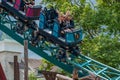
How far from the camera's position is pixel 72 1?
1422 cm

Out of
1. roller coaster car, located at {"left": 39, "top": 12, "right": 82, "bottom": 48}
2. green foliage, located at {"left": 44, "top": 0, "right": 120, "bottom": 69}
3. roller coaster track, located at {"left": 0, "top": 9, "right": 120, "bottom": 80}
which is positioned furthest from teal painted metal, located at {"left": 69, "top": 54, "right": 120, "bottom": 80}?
green foliage, located at {"left": 44, "top": 0, "right": 120, "bottom": 69}

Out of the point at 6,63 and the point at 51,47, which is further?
the point at 6,63

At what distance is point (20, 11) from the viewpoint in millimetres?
10188

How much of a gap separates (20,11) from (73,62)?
5.99 ft

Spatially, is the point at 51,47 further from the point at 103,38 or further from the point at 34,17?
the point at 103,38

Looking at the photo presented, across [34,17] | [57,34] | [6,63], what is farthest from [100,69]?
[6,63]

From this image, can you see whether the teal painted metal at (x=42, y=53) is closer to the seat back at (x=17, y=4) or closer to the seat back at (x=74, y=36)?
the seat back at (x=17, y=4)

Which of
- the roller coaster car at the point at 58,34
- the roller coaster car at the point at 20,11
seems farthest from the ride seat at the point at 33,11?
the roller coaster car at the point at 58,34

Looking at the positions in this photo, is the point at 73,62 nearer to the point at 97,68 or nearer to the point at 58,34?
the point at 97,68

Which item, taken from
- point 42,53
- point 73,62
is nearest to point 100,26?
point 42,53

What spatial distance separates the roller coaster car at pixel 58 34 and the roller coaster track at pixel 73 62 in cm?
47

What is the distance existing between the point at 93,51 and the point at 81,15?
4.91 ft

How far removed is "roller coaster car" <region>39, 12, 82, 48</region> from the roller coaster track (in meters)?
0.47

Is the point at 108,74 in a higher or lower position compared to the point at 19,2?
lower
